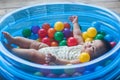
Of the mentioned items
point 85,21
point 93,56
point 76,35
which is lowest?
point 93,56

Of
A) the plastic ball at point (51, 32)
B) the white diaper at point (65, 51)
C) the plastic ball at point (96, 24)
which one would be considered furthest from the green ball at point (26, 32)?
the plastic ball at point (96, 24)

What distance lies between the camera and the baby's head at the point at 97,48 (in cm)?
130

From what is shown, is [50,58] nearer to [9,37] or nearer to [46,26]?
[9,37]

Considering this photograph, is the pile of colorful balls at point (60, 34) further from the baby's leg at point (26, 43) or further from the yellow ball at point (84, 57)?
the yellow ball at point (84, 57)

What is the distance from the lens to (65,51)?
1356mm

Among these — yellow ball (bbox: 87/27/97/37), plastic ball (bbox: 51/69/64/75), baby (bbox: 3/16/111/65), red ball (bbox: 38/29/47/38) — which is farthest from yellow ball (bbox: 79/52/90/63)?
red ball (bbox: 38/29/47/38)

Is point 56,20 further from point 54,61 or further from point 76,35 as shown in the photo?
point 54,61

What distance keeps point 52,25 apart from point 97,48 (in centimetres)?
44

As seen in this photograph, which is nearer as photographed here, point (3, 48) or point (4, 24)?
point (3, 48)

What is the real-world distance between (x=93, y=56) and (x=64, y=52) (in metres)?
0.14

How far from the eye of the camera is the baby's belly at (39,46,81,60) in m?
1.33

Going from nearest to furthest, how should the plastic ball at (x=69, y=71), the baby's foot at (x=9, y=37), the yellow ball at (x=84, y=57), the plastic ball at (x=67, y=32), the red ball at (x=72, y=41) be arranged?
the plastic ball at (x=69, y=71), the yellow ball at (x=84, y=57), the baby's foot at (x=9, y=37), the red ball at (x=72, y=41), the plastic ball at (x=67, y=32)

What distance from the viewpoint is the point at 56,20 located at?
1673mm

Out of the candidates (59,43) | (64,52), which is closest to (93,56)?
(64,52)
